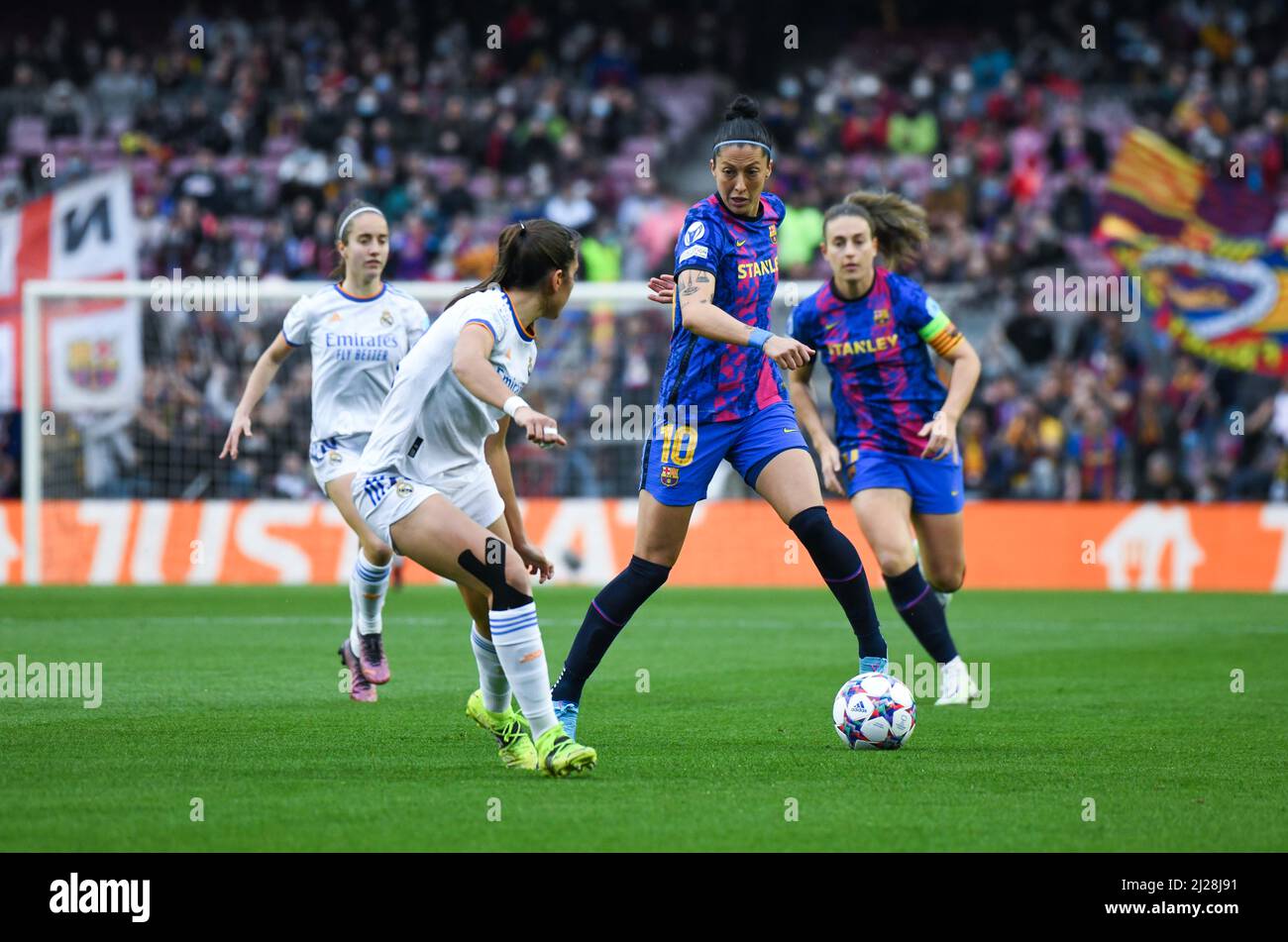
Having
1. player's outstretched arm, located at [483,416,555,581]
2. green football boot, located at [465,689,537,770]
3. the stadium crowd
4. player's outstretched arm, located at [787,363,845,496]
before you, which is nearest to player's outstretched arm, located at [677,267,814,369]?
player's outstretched arm, located at [483,416,555,581]

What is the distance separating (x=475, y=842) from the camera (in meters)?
5.60

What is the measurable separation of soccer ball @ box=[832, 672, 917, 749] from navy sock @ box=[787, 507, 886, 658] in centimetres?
25

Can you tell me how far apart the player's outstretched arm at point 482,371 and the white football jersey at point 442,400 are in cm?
7

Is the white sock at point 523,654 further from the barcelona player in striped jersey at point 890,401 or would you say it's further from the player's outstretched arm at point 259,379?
the player's outstretched arm at point 259,379

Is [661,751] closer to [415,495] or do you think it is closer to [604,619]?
[604,619]

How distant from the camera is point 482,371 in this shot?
678cm

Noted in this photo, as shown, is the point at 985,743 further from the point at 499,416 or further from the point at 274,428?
the point at 274,428

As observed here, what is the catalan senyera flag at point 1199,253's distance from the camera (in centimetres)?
2427

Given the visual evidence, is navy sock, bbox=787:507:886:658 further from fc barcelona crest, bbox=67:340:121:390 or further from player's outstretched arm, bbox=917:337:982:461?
fc barcelona crest, bbox=67:340:121:390

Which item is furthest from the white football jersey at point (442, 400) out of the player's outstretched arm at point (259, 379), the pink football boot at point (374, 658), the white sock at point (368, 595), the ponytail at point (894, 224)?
the player's outstretched arm at point (259, 379)

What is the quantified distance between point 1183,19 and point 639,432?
13756 millimetres

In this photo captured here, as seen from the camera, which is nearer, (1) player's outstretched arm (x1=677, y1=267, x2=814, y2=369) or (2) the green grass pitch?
(2) the green grass pitch

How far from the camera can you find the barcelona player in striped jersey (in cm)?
961

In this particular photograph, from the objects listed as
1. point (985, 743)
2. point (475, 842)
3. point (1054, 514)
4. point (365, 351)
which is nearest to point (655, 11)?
point (1054, 514)
